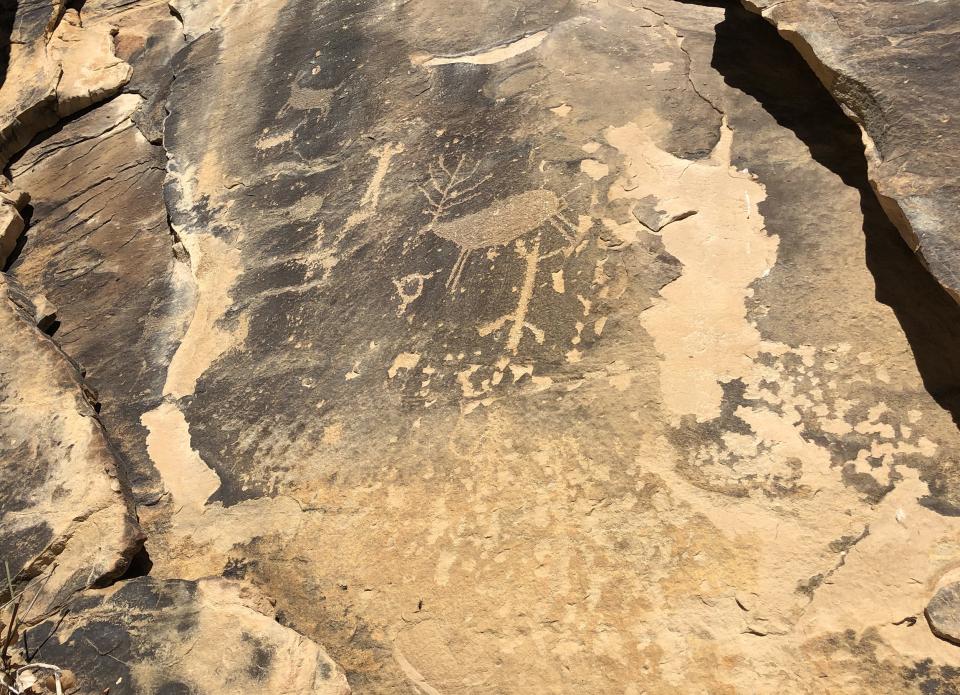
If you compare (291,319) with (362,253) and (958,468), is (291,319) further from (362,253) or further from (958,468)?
(958,468)

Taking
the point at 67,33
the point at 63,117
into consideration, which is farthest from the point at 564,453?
the point at 67,33

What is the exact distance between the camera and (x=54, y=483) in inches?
97.7

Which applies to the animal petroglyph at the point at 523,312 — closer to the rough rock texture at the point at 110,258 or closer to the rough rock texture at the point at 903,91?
the rough rock texture at the point at 903,91

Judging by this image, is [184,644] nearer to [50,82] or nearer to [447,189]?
[447,189]

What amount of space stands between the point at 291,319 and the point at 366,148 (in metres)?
0.77

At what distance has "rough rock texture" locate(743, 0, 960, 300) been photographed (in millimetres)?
1984

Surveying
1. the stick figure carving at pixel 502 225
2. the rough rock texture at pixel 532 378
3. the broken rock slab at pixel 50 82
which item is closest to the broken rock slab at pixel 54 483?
the rough rock texture at pixel 532 378

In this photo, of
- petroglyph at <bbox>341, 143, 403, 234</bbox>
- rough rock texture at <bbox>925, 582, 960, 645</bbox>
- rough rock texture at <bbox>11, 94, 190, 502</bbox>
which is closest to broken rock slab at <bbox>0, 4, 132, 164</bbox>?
rough rock texture at <bbox>11, 94, 190, 502</bbox>

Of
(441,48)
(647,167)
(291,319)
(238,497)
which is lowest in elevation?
(238,497)

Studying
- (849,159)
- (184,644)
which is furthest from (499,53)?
(184,644)

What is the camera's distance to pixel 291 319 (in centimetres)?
273

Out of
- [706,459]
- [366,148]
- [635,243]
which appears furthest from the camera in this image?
[366,148]

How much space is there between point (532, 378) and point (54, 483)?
1508mm

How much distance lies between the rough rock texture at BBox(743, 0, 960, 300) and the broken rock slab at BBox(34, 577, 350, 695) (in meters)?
1.84
